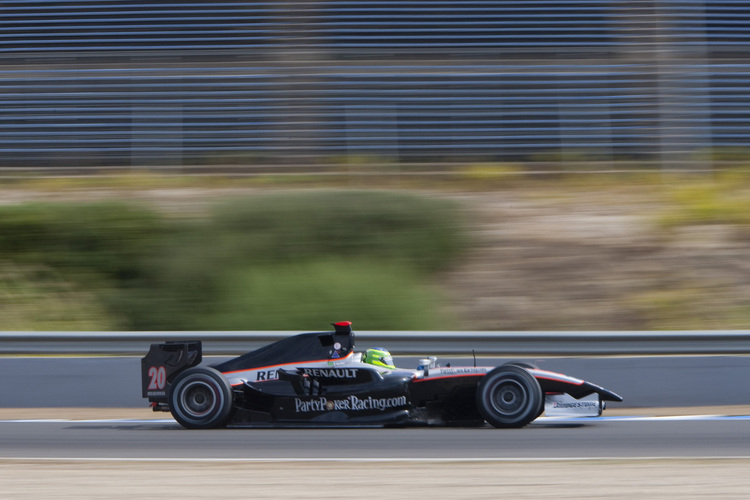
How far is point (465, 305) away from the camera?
1182 centimetres

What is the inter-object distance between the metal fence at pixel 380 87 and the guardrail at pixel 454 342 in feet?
25.5

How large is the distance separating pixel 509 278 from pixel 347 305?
7.88ft

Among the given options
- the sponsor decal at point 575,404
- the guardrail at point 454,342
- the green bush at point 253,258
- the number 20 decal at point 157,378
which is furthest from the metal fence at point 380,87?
the sponsor decal at point 575,404

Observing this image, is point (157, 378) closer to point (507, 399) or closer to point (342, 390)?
point (342, 390)

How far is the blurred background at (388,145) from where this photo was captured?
12258 mm

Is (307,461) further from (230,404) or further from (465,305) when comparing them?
(465,305)

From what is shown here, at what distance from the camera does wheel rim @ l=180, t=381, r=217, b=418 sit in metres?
7.24

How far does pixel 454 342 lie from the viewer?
9125 millimetres

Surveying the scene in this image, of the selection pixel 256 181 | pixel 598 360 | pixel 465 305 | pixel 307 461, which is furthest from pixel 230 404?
pixel 256 181

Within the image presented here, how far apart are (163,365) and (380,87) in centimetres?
1039

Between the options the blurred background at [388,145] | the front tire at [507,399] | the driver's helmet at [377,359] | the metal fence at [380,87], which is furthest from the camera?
the metal fence at [380,87]

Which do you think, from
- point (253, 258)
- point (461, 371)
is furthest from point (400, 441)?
point (253, 258)

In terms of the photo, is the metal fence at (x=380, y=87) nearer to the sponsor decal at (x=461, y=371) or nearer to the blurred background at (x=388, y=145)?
the blurred background at (x=388, y=145)

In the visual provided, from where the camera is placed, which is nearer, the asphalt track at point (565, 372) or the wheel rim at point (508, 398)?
the wheel rim at point (508, 398)
